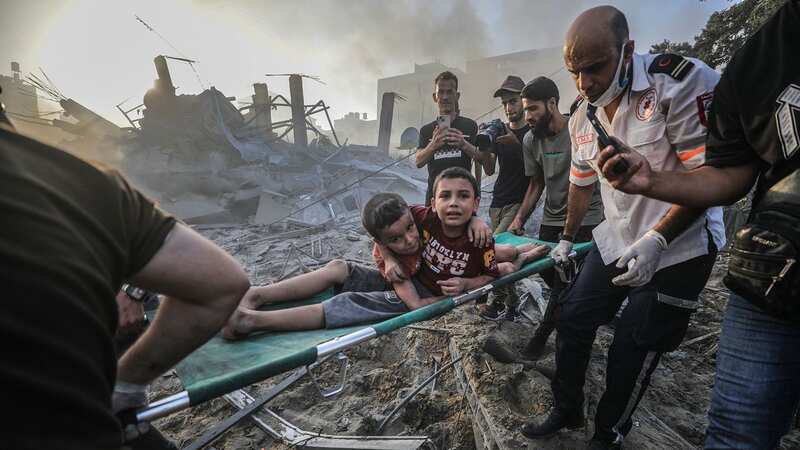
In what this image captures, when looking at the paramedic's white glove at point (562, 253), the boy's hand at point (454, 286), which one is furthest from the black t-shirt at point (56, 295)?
the paramedic's white glove at point (562, 253)

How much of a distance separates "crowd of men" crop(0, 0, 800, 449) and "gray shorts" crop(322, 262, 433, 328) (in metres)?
0.98

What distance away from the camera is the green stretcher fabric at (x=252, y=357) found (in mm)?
1270

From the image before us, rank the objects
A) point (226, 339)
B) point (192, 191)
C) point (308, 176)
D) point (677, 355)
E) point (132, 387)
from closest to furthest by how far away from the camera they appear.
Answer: point (132, 387), point (226, 339), point (677, 355), point (192, 191), point (308, 176)

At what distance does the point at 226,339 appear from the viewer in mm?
1799

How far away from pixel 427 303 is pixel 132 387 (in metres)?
1.47

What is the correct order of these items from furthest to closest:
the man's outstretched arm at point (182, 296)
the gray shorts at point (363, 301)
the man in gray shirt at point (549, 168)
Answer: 1. the man in gray shirt at point (549, 168)
2. the gray shorts at point (363, 301)
3. the man's outstretched arm at point (182, 296)

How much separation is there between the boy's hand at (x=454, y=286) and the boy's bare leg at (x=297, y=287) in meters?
0.73

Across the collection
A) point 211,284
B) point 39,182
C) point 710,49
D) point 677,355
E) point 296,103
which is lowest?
point 677,355

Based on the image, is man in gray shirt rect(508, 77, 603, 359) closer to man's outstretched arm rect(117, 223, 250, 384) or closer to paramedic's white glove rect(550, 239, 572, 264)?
paramedic's white glove rect(550, 239, 572, 264)

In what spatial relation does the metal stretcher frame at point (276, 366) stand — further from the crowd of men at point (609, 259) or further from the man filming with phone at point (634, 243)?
the man filming with phone at point (634, 243)

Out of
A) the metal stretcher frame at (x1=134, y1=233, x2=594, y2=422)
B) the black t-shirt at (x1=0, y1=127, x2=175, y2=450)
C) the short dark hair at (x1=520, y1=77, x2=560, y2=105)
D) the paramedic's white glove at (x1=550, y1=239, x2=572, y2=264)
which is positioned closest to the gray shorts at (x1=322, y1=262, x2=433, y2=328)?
the metal stretcher frame at (x1=134, y1=233, x2=594, y2=422)

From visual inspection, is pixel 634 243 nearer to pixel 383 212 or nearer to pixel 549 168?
pixel 383 212

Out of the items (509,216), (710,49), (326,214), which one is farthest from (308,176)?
(710,49)

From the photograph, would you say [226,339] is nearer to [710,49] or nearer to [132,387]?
[132,387]
